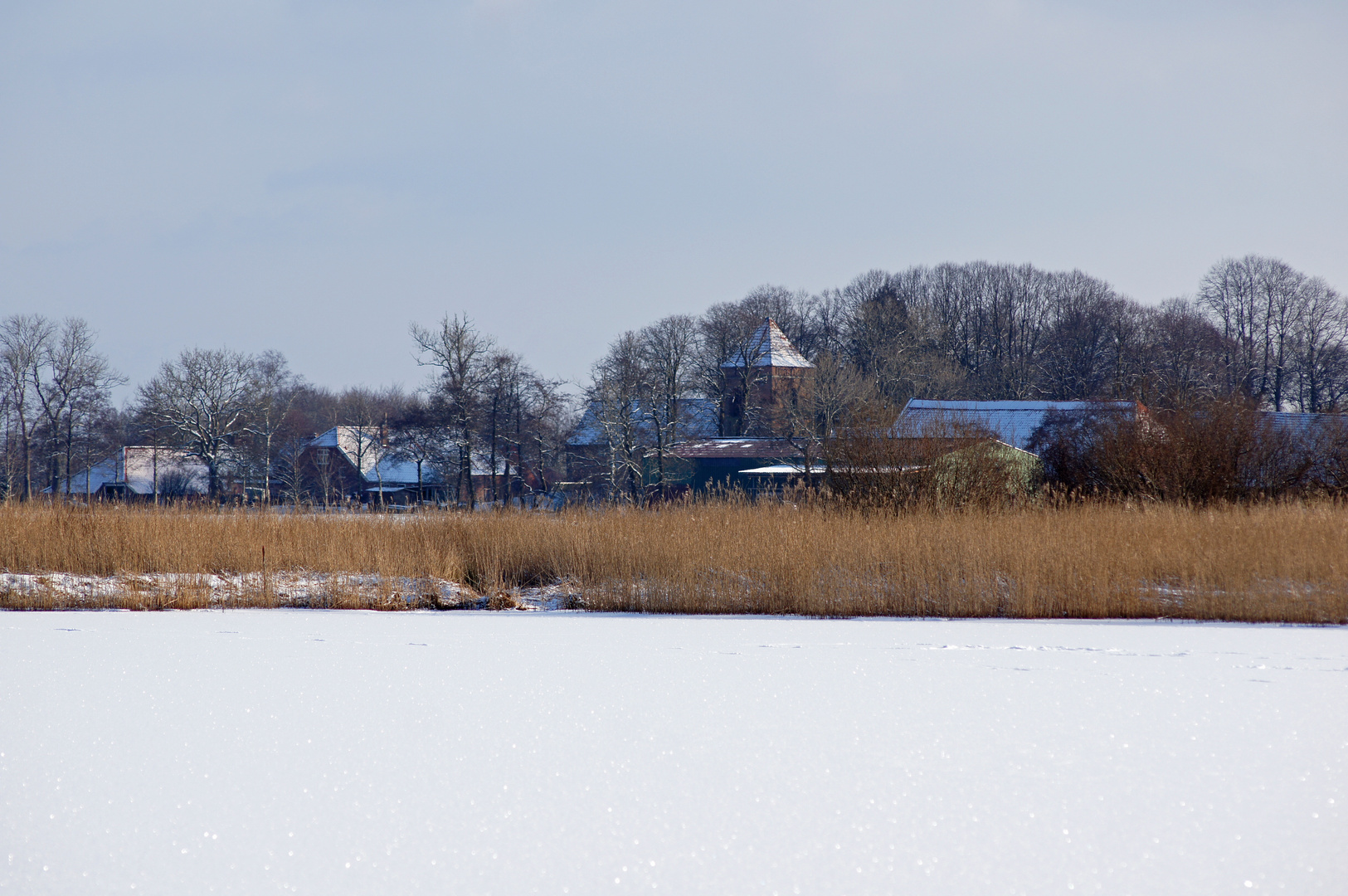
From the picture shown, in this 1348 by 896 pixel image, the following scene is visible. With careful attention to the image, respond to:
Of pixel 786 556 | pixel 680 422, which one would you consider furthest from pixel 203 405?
pixel 786 556

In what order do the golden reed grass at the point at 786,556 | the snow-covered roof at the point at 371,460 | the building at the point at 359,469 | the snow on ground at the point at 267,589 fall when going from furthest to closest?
the snow-covered roof at the point at 371,460, the building at the point at 359,469, the snow on ground at the point at 267,589, the golden reed grass at the point at 786,556

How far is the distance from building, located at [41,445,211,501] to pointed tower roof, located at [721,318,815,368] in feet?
89.4

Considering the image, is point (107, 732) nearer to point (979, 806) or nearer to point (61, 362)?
point (979, 806)

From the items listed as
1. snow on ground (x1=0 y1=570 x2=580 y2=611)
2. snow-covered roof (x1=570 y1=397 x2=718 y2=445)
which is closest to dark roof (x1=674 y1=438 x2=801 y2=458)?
snow-covered roof (x1=570 y1=397 x2=718 y2=445)

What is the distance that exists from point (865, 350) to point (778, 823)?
4905 centimetres

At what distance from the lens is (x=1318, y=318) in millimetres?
50812

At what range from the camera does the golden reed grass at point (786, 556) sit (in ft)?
35.0

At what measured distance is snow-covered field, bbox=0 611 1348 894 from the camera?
10.8ft

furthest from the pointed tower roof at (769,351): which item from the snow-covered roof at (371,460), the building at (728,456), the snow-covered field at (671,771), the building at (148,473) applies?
the snow-covered field at (671,771)

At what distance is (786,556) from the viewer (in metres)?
11.3

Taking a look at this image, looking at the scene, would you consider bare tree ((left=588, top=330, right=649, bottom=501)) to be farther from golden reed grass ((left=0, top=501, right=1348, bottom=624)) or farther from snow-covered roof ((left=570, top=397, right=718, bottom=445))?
golden reed grass ((left=0, top=501, right=1348, bottom=624))

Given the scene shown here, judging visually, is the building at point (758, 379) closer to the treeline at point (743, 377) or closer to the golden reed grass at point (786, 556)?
the treeline at point (743, 377)

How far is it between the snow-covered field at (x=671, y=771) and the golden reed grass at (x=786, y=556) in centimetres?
305

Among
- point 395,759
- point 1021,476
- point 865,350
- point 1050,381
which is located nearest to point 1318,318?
point 1050,381
